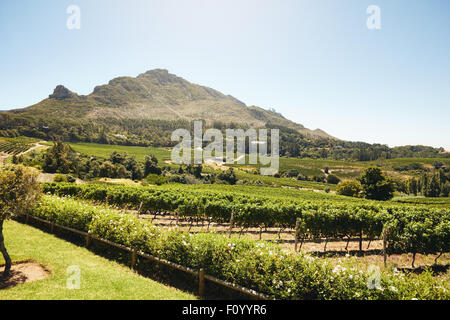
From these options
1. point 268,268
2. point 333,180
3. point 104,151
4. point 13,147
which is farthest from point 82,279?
point 333,180

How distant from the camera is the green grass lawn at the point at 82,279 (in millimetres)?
6027

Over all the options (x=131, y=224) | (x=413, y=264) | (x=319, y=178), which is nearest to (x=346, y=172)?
(x=319, y=178)

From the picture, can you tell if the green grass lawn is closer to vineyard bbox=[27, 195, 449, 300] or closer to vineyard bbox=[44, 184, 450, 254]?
vineyard bbox=[27, 195, 449, 300]

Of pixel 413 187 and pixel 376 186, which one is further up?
pixel 376 186

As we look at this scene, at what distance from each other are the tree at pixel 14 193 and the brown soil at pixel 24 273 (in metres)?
0.33

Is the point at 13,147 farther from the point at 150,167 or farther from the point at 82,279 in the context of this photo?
the point at 82,279

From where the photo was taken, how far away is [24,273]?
7.34 meters

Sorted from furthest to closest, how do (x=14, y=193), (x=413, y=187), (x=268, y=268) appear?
(x=413, y=187), (x=14, y=193), (x=268, y=268)

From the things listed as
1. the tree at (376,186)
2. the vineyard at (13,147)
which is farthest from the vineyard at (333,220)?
the vineyard at (13,147)

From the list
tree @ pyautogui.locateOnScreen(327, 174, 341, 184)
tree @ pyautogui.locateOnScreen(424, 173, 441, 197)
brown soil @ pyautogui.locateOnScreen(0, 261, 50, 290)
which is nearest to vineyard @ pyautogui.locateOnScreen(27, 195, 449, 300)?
brown soil @ pyautogui.locateOnScreen(0, 261, 50, 290)

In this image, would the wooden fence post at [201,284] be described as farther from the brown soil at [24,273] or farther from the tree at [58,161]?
the tree at [58,161]

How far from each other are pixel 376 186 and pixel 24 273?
216 ft

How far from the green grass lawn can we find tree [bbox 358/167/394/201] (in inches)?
2465

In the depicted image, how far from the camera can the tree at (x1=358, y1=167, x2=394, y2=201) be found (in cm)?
5519
